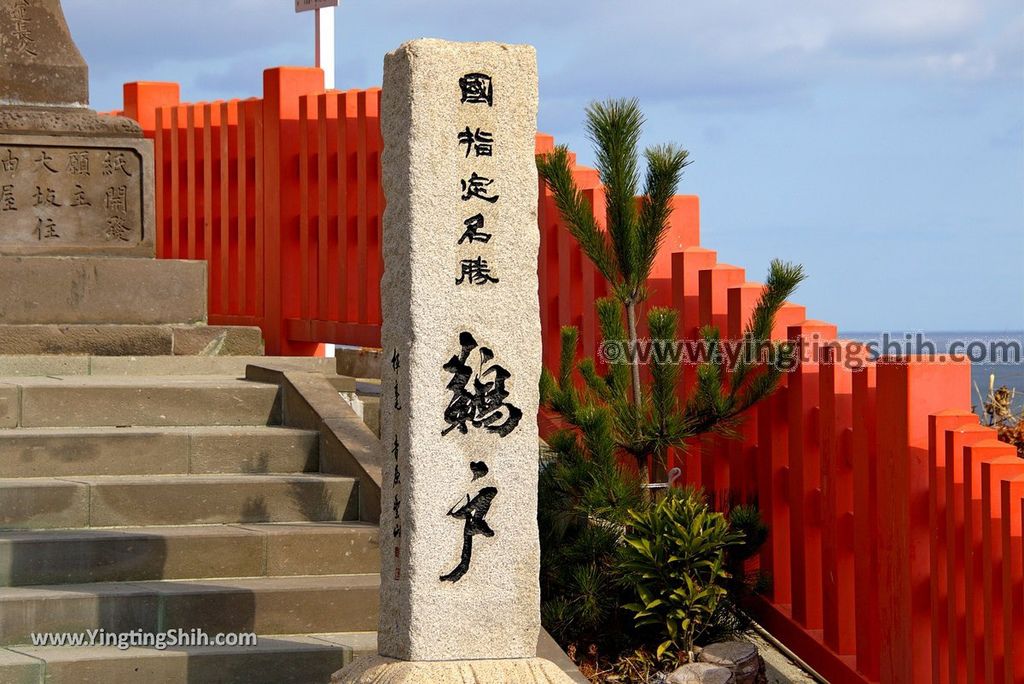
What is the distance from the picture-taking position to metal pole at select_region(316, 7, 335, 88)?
457 inches

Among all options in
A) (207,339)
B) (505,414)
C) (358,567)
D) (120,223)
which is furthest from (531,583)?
(120,223)

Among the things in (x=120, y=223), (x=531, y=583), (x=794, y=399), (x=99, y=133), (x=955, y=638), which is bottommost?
(x=955, y=638)

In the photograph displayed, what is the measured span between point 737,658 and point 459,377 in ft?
6.96

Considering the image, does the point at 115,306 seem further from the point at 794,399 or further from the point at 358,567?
the point at 794,399

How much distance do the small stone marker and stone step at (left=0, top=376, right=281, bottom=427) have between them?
172 cm

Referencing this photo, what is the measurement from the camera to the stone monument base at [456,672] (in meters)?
4.52

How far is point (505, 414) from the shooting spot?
4711 mm

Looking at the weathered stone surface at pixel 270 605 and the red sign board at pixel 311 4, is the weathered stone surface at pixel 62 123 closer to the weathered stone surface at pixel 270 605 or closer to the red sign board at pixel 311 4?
the red sign board at pixel 311 4

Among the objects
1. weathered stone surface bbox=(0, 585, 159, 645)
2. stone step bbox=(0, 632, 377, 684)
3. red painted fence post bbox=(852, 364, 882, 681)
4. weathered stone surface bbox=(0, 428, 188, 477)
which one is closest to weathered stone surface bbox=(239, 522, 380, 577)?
stone step bbox=(0, 632, 377, 684)

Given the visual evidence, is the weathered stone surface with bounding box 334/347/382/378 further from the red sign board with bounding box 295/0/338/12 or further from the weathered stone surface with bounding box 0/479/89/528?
the weathered stone surface with bounding box 0/479/89/528

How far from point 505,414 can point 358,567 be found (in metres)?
1.57

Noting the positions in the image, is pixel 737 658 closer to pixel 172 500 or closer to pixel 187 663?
pixel 187 663

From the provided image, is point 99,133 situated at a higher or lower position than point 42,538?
higher

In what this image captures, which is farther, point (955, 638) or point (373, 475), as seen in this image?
point (373, 475)
